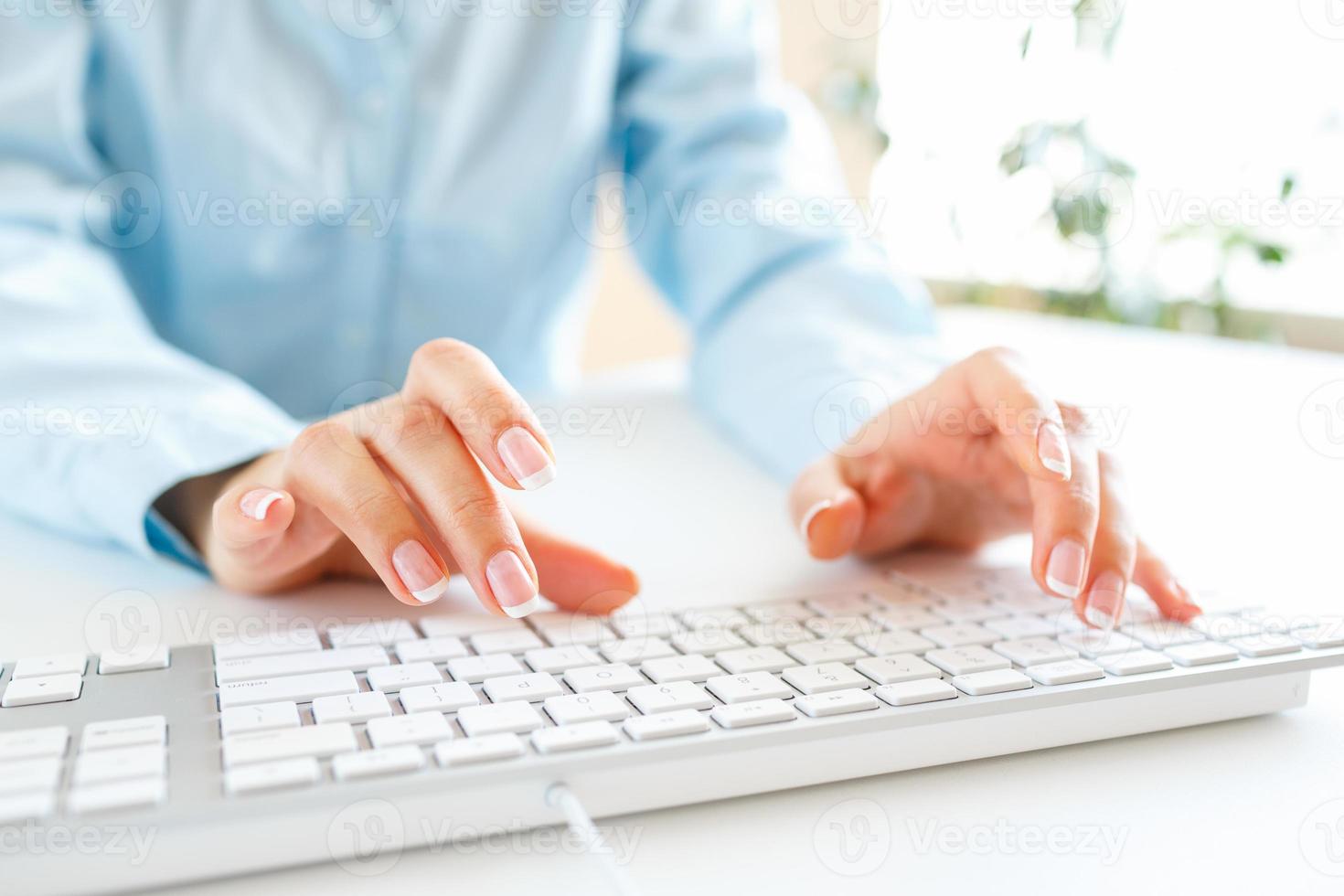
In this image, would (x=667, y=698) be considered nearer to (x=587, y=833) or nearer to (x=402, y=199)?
(x=587, y=833)

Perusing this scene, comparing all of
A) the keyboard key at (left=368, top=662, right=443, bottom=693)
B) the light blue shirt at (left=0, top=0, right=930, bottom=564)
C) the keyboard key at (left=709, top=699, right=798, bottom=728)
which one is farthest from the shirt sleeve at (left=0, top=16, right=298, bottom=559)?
the keyboard key at (left=709, top=699, right=798, bottom=728)

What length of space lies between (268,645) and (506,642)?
9 cm

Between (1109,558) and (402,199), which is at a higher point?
(402,199)

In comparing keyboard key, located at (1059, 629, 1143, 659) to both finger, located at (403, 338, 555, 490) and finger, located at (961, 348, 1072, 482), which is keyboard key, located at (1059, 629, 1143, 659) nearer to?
finger, located at (961, 348, 1072, 482)

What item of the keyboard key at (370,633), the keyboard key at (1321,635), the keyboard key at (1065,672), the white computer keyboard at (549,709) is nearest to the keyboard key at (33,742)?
the white computer keyboard at (549,709)

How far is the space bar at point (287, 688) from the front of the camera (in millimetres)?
349

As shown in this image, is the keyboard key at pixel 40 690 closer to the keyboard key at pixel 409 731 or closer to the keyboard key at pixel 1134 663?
the keyboard key at pixel 409 731

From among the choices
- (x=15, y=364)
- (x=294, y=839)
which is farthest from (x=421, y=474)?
(x=15, y=364)

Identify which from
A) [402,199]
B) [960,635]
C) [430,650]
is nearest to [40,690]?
[430,650]

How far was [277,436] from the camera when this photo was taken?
547 mm

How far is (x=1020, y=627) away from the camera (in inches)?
17.2

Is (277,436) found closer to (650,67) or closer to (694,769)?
(694,769)

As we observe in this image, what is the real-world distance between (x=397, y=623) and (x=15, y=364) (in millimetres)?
308

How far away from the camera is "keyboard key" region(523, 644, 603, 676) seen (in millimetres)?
381
